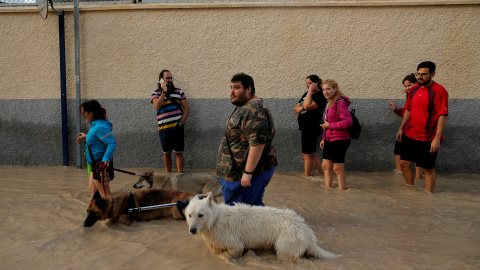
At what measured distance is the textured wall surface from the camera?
738cm

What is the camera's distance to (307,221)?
4695 millimetres

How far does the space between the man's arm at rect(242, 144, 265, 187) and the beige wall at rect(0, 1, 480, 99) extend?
4.30 metres

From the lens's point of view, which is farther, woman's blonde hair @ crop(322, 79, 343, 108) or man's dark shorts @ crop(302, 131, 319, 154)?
man's dark shorts @ crop(302, 131, 319, 154)

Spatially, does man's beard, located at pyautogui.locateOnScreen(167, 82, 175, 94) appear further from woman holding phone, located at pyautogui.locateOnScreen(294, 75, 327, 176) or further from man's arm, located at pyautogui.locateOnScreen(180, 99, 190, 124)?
woman holding phone, located at pyautogui.locateOnScreen(294, 75, 327, 176)

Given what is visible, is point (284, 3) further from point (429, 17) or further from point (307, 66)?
point (429, 17)

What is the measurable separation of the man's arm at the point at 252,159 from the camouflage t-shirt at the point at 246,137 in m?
0.05

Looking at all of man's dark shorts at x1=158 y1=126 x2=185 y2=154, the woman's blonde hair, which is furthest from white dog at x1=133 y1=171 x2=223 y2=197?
the woman's blonde hair

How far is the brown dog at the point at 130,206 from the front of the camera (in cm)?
430

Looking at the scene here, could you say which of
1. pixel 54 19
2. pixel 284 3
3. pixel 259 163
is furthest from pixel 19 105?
pixel 259 163

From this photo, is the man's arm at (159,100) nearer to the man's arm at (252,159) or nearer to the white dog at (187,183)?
the white dog at (187,183)

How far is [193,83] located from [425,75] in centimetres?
450

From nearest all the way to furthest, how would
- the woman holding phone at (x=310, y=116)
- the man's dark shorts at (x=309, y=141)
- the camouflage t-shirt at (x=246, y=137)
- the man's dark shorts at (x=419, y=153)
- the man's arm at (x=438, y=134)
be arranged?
the camouflage t-shirt at (x=246, y=137) → the man's arm at (x=438, y=134) → the man's dark shorts at (x=419, y=153) → the woman holding phone at (x=310, y=116) → the man's dark shorts at (x=309, y=141)

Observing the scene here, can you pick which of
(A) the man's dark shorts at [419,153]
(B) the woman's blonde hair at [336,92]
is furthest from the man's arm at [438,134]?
(B) the woman's blonde hair at [336,92]

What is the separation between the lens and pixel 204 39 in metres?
7.78
